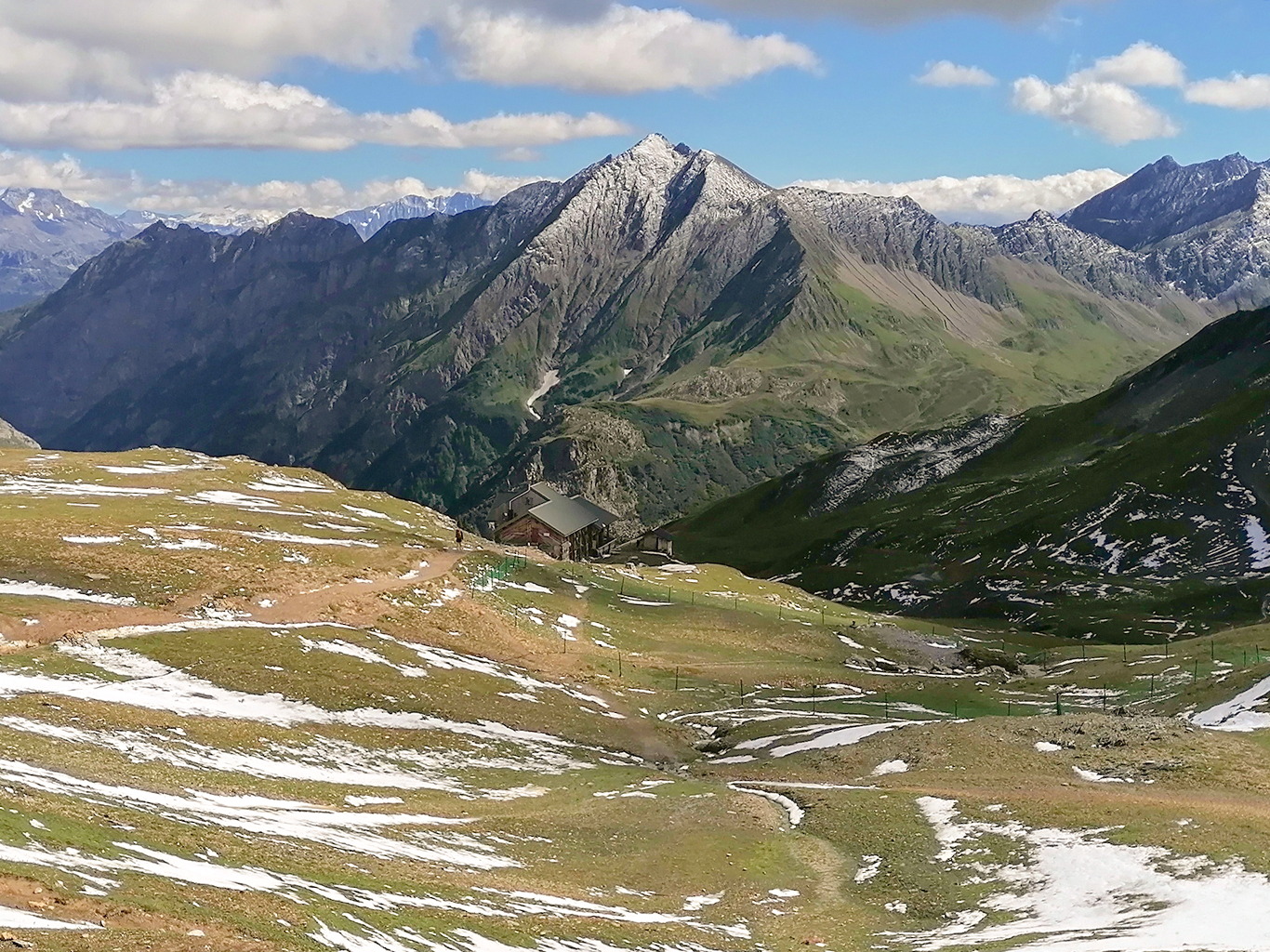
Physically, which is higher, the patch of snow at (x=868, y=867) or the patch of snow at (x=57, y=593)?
the patch of snow at (x=57, y=593)

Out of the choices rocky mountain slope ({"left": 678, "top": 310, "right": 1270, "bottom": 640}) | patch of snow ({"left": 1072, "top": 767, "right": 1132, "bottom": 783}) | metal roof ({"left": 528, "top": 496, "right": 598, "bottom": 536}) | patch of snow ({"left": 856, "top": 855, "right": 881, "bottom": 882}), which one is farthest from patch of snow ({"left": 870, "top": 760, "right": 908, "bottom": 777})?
metal roof ({"left": 528, "top": 496, "right": 598, "bottom": 536})

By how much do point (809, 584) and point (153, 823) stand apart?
161m

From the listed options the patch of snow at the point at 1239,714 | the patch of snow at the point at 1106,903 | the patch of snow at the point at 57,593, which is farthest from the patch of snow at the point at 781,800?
the patch of snow at the point at 57,593

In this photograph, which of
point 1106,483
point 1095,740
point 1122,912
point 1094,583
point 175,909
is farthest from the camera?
point 1106,483

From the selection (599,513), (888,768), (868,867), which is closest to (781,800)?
(888,768)

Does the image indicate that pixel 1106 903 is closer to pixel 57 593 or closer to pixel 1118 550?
pixel 57 593

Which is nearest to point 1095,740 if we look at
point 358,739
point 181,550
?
point 358,739

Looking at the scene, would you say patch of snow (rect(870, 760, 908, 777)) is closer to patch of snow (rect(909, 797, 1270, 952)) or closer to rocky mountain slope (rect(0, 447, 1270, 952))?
rocky mountain slope (rect(0, 447, 1270, 952))

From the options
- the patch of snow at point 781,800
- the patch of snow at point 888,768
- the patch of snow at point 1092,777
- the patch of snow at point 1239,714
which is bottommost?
the patch of snow at point 781,800

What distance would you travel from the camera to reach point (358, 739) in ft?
180

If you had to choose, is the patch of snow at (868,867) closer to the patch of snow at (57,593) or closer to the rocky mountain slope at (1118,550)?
the patch of snow at (57,593)

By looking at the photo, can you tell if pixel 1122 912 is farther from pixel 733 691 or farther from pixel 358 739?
pixel 733 691

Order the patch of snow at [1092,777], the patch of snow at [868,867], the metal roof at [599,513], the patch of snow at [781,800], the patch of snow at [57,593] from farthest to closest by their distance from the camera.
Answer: the metal roof at [599,513] → the patch of snow at [57,593] → the patch of snow at [781,800] → the patch of snow at [1092,777] → the patch of snow at [868,867]

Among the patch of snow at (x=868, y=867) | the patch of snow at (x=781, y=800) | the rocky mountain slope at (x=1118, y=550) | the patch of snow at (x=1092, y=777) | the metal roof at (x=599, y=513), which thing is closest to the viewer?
the patch of snow at (x=868, y=867)
